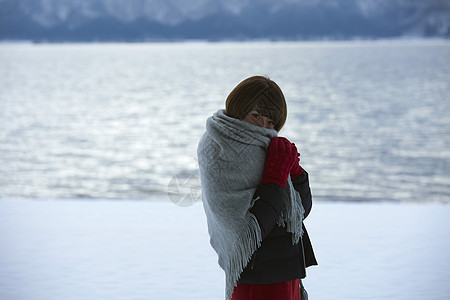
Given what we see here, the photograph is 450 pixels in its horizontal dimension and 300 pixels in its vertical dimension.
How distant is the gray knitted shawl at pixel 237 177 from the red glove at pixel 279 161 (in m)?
0.03

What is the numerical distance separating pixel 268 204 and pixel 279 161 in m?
0.10

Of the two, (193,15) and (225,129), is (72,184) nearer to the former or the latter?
(225,129)

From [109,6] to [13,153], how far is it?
105 ft

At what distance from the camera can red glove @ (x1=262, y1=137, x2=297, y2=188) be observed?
1250mm

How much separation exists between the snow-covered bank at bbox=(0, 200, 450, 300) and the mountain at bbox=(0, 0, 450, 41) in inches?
1245

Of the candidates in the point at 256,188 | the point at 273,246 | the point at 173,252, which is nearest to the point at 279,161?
the point at 256,188

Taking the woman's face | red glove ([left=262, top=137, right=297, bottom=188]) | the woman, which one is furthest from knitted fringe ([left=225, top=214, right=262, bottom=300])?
the woman's face

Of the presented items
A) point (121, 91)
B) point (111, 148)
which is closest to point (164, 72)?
point (121, 91)

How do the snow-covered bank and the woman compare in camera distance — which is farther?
the snow-covered bank

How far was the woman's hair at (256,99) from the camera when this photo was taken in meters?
1.27

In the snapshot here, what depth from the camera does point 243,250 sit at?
1316 mm

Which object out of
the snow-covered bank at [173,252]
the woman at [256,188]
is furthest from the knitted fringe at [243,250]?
the snow-covered bank at [173,252]

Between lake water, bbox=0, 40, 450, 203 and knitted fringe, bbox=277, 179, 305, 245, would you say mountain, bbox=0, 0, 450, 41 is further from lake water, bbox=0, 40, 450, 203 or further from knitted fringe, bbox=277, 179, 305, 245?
knitted fringe, bbox=277, 179, 305, 245

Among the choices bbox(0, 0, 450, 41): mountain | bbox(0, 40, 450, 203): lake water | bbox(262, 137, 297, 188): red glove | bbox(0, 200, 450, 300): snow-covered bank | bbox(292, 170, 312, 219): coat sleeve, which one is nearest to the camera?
bbox(262, 137, 297, 188): red glove
